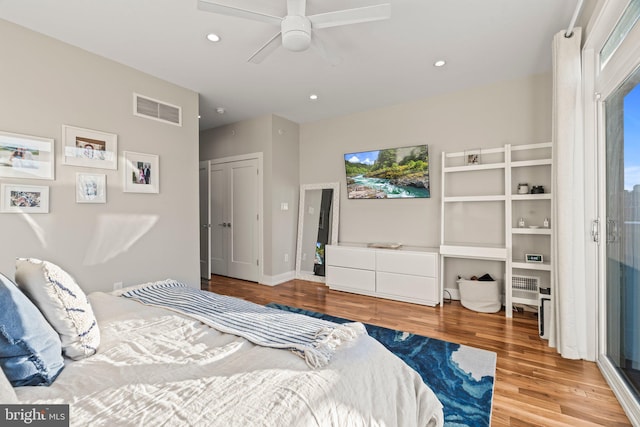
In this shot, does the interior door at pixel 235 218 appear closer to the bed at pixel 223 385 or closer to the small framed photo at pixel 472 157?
the small framed photo at pixel 472 157

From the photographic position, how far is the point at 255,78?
332 cm

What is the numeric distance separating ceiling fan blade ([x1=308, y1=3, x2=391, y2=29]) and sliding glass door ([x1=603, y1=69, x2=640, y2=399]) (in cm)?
152

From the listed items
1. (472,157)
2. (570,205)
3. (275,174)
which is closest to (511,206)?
(472,157)

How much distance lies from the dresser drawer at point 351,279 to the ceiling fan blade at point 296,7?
2.99 meters

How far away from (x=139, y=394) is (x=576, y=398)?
7.88 feet

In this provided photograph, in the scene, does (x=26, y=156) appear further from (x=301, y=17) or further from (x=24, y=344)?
(x=301, y=17)

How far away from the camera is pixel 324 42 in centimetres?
262

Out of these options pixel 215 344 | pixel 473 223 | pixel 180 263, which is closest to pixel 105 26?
pixel 180 263

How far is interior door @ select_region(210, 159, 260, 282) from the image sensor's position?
4777 mm

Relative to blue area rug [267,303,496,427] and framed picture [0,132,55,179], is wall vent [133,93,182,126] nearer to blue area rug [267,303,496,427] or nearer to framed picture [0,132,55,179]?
framed picture [0,132,55,179]

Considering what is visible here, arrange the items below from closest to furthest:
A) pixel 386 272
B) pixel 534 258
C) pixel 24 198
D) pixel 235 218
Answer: pixel 24 198 → pixel 534 258 → pixel 386 272 → pixel 235 218

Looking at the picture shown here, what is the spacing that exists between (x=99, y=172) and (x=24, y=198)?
0.60 meters

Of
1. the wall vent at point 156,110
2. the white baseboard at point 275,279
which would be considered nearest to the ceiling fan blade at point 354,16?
the wall vent at point 156,110

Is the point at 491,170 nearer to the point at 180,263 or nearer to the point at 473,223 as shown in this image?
the point at 473,223
